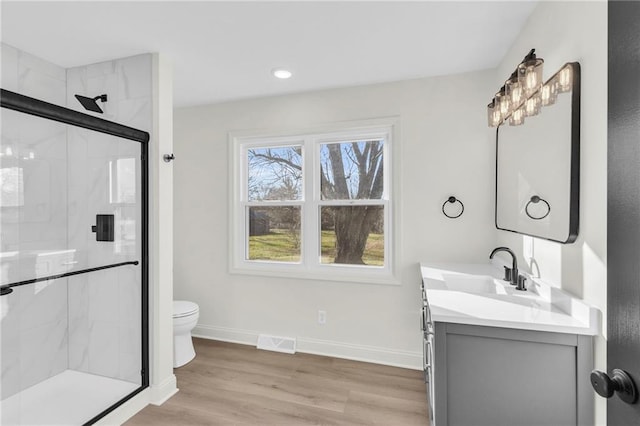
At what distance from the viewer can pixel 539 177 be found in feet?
5.77

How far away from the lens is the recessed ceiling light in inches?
102

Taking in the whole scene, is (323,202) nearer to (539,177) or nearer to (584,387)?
(539,177)

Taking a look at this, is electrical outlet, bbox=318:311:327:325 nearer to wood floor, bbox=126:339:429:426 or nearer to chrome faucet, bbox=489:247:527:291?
wood floor, bbox=126:339:429:426

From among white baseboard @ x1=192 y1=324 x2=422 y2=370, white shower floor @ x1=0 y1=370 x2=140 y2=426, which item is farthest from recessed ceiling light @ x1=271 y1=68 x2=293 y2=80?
white shower floor @ x1=0 y1=370 x2=140 y2=426

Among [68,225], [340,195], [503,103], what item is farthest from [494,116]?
[68,225]

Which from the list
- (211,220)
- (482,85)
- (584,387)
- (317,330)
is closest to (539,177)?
(584,387)

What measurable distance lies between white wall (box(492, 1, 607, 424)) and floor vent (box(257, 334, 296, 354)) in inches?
85.6

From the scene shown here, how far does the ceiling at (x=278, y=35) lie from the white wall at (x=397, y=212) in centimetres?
28

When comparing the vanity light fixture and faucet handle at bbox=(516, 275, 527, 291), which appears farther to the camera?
faucet handle at bbox=(516, 275, 527, 291)

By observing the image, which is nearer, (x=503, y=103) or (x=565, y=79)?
(x=565, y=79)

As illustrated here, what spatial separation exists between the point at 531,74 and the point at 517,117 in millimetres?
289

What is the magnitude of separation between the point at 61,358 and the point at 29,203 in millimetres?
1214

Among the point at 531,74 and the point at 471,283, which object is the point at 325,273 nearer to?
the point at 471,283

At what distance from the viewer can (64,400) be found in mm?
2164
